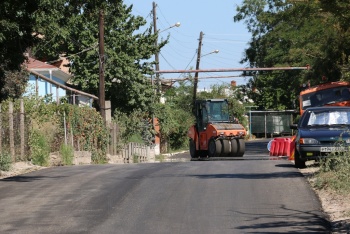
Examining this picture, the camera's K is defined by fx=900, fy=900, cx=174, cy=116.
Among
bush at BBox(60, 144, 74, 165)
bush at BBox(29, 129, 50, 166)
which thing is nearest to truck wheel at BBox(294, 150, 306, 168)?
bush at BBox(29, 129, 50, 166)

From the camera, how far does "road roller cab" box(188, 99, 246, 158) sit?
38.6 metres

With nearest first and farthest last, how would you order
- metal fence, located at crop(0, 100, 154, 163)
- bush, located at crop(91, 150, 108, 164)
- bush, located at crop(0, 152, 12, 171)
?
bush, located at crop(0, 152, 12, 171), metal fence, located at crop(0, 100, 154, 163), bush, located at crop(91, 150, 108, 164)

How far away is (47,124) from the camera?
34.0m

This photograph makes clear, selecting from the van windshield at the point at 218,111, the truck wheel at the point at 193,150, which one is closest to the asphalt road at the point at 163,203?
the van windshield at the point at 218,111

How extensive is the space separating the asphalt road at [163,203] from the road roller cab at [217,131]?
15.9 meters

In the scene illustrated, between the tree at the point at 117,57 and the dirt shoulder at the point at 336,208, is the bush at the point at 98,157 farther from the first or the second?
the dirt shoulder at the point at 336,208

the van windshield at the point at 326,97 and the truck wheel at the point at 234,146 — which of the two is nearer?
the van windshield at the point at 326,97

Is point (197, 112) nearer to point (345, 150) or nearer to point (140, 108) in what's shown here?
point (140, 108)

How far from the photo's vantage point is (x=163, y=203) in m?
15.9

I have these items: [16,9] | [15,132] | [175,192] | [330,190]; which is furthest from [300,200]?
[15,132]

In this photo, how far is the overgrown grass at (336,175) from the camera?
17016 mm

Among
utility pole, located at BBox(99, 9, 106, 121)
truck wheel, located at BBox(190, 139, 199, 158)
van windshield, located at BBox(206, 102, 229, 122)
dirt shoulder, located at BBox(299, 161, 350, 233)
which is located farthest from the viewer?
utility pole, located at BBox(99, 9, 106, 121)

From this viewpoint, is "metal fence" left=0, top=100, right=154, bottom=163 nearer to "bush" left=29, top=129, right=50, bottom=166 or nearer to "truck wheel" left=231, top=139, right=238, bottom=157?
"bush" left=29, top=129, right=50, bottom=166

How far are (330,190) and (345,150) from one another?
84.0 inches
